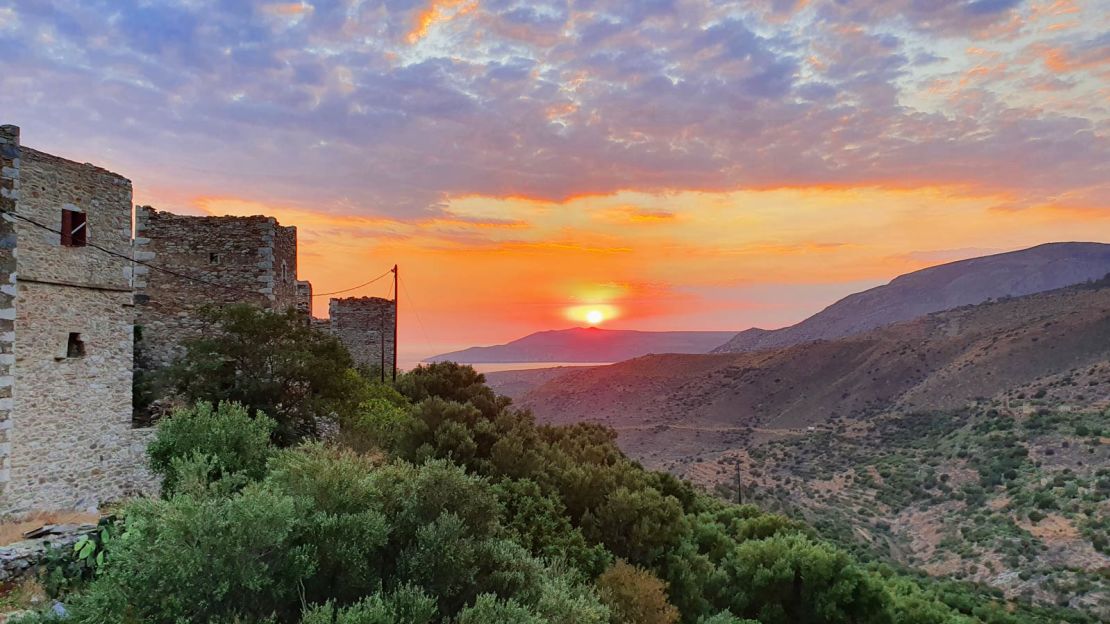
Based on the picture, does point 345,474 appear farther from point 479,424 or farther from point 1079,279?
point 1079,279

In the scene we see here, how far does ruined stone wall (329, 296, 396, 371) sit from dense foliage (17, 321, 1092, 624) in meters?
8.17

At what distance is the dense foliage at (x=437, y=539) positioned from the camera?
4461 mm

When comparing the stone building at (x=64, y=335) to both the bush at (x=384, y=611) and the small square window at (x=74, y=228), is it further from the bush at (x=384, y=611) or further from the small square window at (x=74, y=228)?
the bush at (x=384, y=611)

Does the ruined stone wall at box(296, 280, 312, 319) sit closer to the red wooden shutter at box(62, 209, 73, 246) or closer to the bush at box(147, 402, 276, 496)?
the red wooden shutter at box(62, 209, 73, 246)

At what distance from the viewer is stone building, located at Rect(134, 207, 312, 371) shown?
527 inches

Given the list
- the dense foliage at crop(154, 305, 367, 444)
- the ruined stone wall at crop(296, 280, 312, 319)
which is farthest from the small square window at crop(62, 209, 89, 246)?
the ruined stone wall at crop(296, 280, 312, 319)

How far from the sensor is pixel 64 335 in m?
10.6

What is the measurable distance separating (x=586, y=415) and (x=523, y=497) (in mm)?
64160

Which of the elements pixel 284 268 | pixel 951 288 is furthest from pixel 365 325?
pixel 951 288

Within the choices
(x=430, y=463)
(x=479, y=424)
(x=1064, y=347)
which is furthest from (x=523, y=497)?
(x=1064, y=347)

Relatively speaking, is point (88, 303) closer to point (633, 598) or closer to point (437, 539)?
point (437, 539)

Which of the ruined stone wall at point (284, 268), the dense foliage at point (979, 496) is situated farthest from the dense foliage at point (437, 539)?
the dense foliage at point (979, 496)

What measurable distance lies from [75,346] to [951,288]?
531 ft

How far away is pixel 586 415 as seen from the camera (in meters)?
73.5
